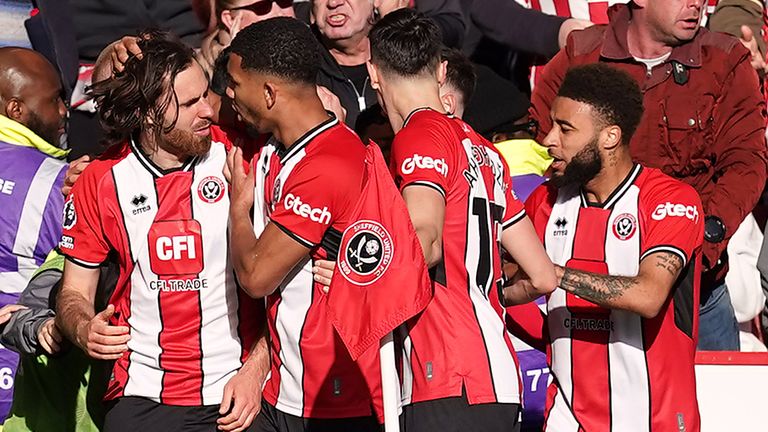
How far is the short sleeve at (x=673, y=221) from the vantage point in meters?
5.17

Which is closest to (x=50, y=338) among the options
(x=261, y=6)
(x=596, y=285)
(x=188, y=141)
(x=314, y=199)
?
(x=188, y=141)

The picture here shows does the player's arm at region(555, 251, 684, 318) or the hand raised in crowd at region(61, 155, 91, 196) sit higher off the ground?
the hand raised in crowd at region(61, 155, 91, 196)

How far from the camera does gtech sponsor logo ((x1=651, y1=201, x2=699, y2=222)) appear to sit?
5230 mm

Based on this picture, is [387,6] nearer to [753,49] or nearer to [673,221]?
[753,49]

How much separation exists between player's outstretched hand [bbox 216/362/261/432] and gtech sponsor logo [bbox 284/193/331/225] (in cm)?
75

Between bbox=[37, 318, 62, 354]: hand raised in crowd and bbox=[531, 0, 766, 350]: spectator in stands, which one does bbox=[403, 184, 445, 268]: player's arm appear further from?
bbox=[531, 0, 766, 350]: spectator in stands

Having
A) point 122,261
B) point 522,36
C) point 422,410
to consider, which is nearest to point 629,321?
point 422,410

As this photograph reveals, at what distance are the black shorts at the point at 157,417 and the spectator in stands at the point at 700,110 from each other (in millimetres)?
2411

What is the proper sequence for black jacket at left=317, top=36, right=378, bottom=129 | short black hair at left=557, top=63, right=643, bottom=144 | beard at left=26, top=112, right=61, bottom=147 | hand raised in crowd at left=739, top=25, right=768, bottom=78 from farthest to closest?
beard at left=26, top=112, right=61, bottom=147 < hand raised in crowd at left=739, top=25, right=768, bottom=78 < black jacket at left=317, top=36, right=378, bottom=129 < short black hair at left=557, top=63, right=643, bottom=144

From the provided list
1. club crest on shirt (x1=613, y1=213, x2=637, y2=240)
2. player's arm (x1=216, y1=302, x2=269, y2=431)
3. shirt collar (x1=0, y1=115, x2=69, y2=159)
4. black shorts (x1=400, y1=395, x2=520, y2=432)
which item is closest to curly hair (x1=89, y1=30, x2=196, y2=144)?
player's arm (x1=216, y1=302, x2=269, y2=431)

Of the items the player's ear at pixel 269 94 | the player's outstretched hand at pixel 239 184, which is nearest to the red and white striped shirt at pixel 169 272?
the player's outstretched hand at pixel 239 184

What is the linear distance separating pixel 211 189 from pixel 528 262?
50.6 inches

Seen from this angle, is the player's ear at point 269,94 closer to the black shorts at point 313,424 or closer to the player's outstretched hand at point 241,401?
the player's outstretched hand at point 241,401

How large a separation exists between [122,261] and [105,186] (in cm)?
30
